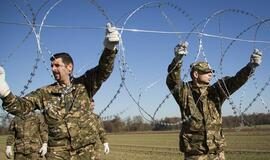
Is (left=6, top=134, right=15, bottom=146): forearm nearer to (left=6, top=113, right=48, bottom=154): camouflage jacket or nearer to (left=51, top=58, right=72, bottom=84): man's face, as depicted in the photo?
(left=6, top=113, right=48, bottom=154): camouflage jacket

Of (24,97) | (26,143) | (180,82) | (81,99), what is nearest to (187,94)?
(180,82)

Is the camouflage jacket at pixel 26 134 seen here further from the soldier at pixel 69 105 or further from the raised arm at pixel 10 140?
the soldier at pixel 69 105

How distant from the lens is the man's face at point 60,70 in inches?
235

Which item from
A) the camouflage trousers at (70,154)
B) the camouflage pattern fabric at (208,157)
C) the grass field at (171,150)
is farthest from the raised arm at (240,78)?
the grass field at (171,150)

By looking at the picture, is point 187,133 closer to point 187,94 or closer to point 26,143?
point 187,94

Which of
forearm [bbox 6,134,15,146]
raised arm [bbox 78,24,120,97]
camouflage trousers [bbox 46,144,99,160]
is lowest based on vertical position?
camouflage trousers [bbox 46,144,99,160]

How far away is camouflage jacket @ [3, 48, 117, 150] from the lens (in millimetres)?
5844

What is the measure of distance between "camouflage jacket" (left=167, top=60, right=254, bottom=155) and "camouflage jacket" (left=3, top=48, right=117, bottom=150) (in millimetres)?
1730

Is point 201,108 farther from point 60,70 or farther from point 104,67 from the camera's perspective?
point 60,70

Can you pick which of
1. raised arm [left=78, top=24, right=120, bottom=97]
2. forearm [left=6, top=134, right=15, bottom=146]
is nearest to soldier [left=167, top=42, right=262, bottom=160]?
raised arm [left=78, top=24, right=120, bottom=97]

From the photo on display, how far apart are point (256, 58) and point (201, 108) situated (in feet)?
4.22

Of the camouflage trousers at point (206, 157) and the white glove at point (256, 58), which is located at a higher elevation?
the white glove at point (256, 58)

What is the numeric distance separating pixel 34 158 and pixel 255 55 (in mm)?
7193

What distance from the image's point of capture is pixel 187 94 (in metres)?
7.74
